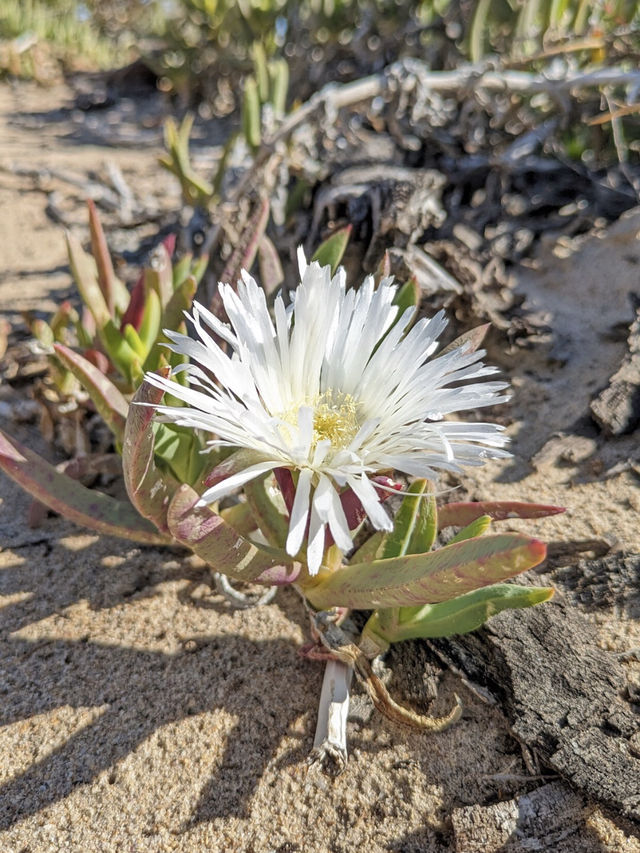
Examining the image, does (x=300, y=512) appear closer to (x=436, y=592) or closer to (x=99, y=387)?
(x=436, y=592)

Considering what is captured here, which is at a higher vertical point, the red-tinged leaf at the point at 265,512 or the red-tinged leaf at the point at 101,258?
the red-tinged leaf at the point at 101,258

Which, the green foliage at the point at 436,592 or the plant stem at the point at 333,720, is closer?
the green foliage at the point at 436,592

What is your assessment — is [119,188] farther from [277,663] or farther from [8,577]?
[277,663]

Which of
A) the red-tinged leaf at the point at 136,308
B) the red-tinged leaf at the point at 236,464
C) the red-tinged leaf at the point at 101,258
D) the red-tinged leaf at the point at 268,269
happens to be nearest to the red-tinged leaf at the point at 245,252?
the red-tinged leaf at the point at 268,269

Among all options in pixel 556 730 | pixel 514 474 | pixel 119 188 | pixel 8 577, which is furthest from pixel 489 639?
pixel 119 188

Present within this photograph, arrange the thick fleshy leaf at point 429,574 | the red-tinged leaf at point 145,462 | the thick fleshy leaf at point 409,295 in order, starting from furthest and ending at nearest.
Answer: the thick fleshy leaf at point 409,295
the red-tinged leaf at point 145,462
the thick fleshy leaf at point 429,574

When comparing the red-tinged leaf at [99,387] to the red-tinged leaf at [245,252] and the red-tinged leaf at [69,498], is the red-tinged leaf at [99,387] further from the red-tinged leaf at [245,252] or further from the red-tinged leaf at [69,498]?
the red-tinged leaf at [245,252]
